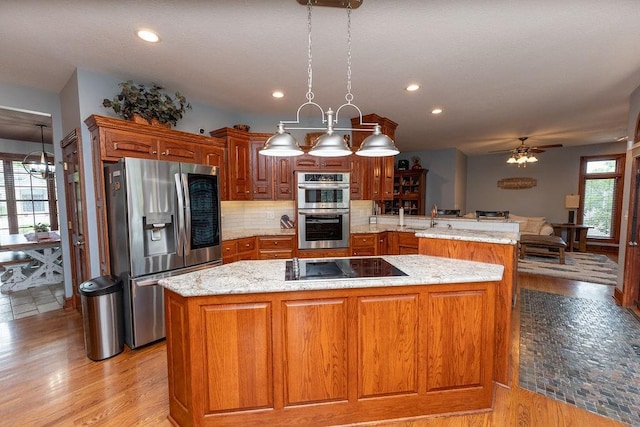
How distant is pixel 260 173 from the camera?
4273 millimetres

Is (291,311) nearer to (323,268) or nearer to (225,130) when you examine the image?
(323,268)

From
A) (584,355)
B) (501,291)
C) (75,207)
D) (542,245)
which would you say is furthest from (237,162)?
(542,245)

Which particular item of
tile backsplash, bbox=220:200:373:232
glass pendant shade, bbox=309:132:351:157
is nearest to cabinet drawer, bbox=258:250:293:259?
tile backsplash, bbox=220:200:373:232

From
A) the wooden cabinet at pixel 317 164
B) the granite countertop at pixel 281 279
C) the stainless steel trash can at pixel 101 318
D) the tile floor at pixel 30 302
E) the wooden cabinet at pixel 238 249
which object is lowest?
the tile floor at pixel 30 302

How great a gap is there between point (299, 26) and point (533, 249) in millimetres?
6762

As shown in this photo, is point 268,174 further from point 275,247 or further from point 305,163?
point 275,247

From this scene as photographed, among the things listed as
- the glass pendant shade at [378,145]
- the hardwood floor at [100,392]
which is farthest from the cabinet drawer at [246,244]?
the glass pendant shade at [378,145]

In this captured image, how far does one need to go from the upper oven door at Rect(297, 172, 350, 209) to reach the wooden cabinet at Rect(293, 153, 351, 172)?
4.1 inches

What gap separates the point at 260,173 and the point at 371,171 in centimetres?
179

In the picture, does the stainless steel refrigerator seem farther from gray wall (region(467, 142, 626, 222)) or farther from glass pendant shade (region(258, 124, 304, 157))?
gray wall (region(467, 142, 626, 222))

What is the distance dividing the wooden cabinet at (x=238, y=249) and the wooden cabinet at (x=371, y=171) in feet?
5.96

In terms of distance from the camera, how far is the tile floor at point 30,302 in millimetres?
3580

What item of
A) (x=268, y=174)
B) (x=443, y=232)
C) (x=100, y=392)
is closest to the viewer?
(x=100, y=392)

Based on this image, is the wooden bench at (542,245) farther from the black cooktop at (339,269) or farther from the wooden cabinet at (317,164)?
the black cooktop at (339,269)
